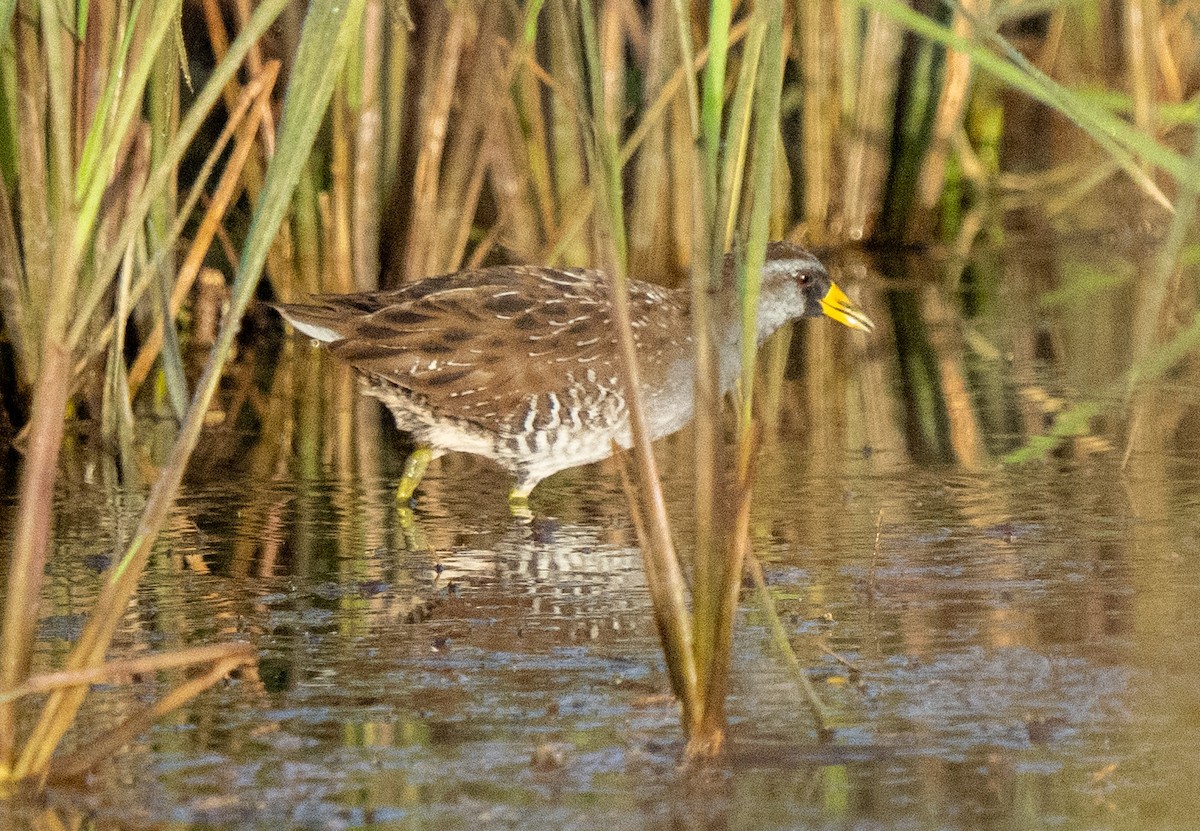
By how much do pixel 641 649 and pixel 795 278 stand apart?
7.89 feet

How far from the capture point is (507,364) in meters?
5.40

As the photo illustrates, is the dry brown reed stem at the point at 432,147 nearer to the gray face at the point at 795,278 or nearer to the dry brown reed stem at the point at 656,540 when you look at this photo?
the gray face at the point at 795,278

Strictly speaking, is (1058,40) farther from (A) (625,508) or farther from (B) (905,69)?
(A) (625,508)

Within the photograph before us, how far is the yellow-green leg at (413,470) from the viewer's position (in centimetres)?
543

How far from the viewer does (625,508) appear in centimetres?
530

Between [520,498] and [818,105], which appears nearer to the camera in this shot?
[520,498]

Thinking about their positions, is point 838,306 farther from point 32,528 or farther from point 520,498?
point 32,528

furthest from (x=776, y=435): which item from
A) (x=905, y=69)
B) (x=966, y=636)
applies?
(x=905, y=69)

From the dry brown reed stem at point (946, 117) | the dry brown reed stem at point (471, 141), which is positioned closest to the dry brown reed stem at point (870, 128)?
the dry brown reed stem at point (946, 117)

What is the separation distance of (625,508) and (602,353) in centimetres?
44

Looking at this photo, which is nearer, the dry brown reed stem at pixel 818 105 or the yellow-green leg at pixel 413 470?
the yellow-green leg at pixel 413 470

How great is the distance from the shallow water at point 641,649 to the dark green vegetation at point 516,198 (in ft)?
0.54

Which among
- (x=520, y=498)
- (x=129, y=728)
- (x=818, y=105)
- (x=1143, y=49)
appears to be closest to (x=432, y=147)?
(x=520, y=498)

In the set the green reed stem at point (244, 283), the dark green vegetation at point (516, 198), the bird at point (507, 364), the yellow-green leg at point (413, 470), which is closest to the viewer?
the green reed stem at point (244, 283)
